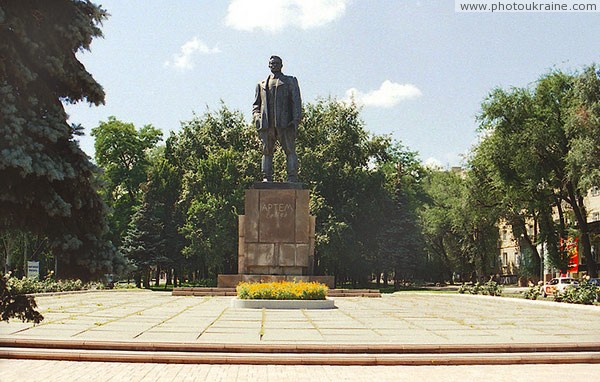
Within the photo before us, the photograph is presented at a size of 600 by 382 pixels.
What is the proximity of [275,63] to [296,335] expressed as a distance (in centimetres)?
1410

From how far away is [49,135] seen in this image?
5500 mm

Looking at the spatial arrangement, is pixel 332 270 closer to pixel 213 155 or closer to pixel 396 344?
pixel 213 155

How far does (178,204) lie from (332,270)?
42.6 feet

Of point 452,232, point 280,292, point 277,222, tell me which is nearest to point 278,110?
point 277,222

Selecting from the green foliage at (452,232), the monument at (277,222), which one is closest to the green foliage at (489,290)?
the monument at (277,222)

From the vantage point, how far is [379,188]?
153 ft

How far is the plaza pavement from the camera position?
8320 millimetres

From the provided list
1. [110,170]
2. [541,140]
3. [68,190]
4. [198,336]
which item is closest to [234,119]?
[110,170]

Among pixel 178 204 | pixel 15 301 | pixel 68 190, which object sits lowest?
pixel 15 301

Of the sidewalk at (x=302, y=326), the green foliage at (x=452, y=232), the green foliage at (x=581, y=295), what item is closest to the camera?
the sidewalk at (x=302, y=326)

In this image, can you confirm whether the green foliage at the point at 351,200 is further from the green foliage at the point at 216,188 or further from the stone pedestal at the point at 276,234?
the stone pedestal at the point at 276,234

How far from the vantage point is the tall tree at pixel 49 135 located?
537 cm

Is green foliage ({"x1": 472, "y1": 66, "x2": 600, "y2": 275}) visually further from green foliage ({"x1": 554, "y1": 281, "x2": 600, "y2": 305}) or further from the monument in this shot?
the monument

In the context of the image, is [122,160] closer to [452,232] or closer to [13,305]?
[452,232]
